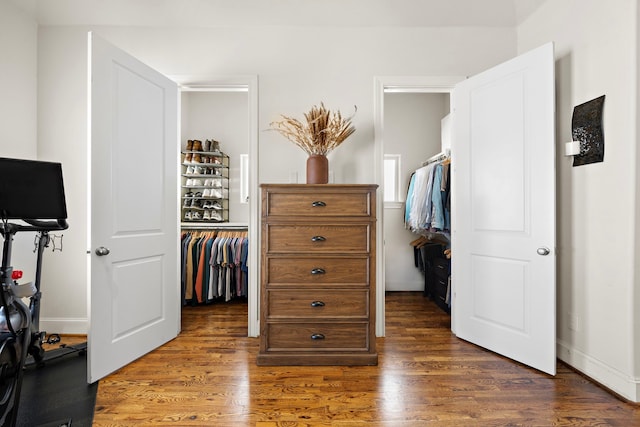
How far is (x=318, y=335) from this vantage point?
2.36 metres

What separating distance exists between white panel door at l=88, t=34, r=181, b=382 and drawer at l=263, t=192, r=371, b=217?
3.45 feet

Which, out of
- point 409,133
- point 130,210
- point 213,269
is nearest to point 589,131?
point 409,133

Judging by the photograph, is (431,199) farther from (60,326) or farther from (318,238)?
(60,326)

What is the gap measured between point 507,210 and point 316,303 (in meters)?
1.54

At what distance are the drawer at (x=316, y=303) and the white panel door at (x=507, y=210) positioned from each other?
1.01m

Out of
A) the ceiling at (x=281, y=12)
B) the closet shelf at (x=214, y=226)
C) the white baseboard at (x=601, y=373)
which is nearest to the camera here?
the white baseboard at (x=601, y=373)

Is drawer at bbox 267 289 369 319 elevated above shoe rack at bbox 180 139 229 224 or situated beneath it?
situated beneath

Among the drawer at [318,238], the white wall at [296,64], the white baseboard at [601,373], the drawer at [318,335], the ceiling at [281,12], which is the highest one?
the ceiling at [281,12]

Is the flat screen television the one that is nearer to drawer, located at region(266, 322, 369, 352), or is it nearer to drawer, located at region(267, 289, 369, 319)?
drawer, located at region(267, 289, 369, 319)

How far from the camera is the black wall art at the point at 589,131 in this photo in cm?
207

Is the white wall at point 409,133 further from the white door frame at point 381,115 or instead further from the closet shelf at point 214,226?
the closet shelf at point 214,226

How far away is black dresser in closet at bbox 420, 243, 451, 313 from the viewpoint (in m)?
3.62

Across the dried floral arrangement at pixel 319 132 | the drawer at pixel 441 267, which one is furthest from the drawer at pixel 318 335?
the drawer at pixel 441 267

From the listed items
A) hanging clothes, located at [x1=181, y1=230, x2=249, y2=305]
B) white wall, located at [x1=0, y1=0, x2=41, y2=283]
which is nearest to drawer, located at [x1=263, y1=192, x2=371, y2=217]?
hanging clothes, located at [x1=181, y1=230, x2=249, y2=305]
